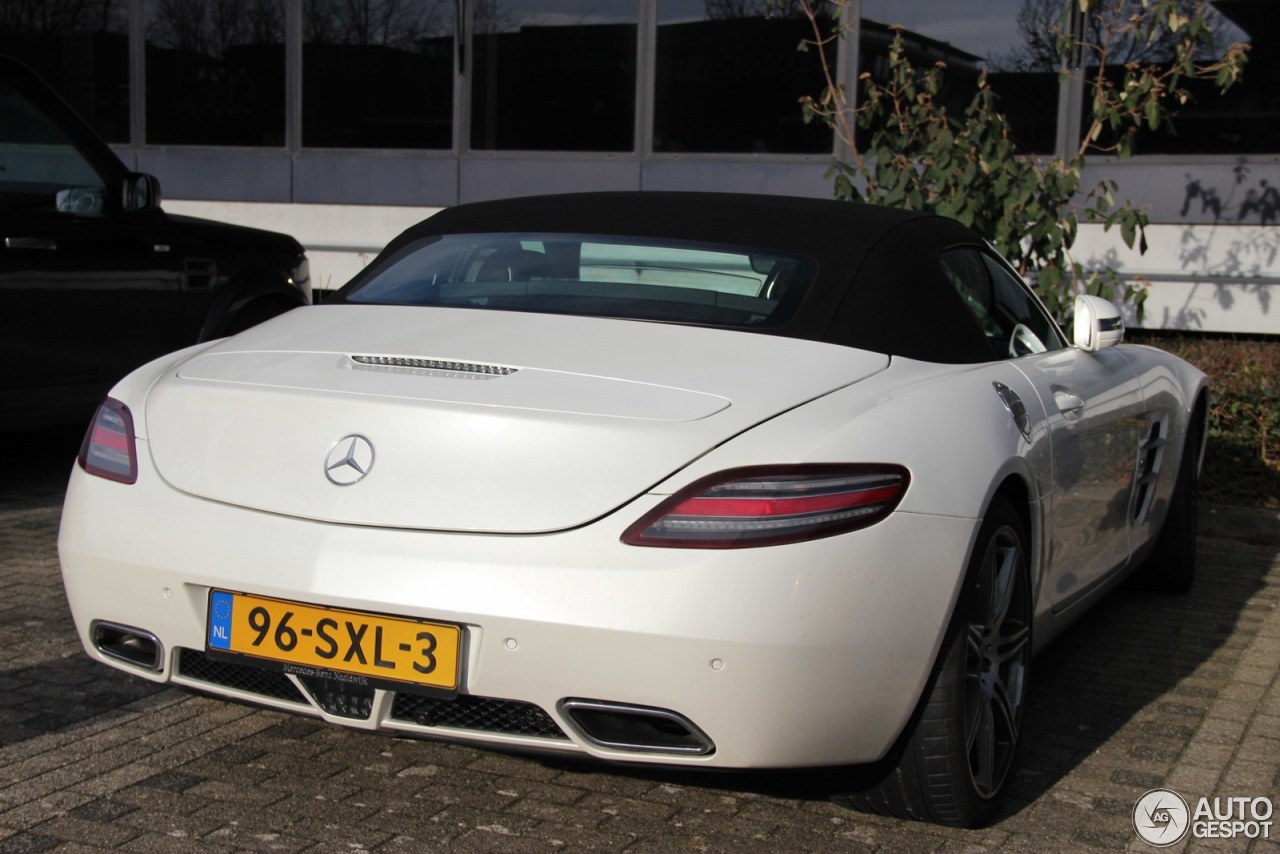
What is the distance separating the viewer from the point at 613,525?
A: 287 centimetres

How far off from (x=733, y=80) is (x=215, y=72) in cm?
498

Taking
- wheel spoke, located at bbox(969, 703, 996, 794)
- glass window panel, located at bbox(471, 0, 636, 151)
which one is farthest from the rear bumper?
glass window panel, located at bbox(471, 0, 636, 151)

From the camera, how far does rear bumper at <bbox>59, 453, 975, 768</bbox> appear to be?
9.25ft

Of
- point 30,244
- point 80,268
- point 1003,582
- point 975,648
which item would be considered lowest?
point 975,648

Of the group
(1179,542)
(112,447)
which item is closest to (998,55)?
(1179,542)

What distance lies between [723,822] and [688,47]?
32.2 feet

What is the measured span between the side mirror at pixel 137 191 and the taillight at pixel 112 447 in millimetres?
3811

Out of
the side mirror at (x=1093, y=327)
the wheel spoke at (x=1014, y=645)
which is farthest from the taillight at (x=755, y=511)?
the side mirror at (x=1093, y=327)

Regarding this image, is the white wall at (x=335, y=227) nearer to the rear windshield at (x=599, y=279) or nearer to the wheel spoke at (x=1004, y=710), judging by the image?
the rear windshield at (x=599, y=279)

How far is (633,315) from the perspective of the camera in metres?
3.59

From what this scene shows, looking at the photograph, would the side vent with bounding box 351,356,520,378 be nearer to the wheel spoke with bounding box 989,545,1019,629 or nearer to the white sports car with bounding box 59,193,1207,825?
the white sports car with bounding box 59,193,1207,825

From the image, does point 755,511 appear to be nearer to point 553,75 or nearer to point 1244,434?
point 1244,434

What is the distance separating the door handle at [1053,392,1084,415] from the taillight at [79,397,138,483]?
2217 millimetres

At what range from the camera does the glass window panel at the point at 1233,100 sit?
1078cm
